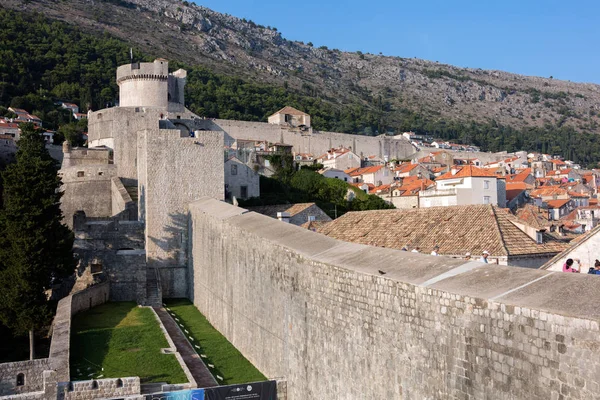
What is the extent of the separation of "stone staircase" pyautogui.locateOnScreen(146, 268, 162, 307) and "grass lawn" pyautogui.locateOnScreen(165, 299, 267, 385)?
55 centimetres

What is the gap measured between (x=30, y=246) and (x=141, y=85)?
81.0 ft

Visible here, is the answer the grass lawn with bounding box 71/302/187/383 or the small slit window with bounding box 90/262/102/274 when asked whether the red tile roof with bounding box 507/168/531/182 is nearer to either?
the small slit window with bounding box 90/262/102/274

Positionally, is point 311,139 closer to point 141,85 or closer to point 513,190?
point 513,190

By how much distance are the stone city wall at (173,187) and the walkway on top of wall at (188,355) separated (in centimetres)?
274

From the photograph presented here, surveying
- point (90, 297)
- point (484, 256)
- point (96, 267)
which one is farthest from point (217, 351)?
point (96, 267)

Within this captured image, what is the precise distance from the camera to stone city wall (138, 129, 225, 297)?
19.8 meters

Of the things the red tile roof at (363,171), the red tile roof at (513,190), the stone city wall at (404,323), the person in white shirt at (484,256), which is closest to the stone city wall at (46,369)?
the stone city wall at (404,323)

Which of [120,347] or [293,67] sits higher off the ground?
[293,67]

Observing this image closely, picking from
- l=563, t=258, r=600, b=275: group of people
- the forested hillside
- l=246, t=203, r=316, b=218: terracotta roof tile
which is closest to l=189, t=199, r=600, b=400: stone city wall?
l=563, t=258, r=600, b=275: group of people

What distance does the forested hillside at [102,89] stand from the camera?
67688 mm

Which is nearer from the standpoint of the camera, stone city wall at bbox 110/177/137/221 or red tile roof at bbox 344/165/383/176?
stone city wall at bbox 110/177/137/221

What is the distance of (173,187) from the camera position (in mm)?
19922

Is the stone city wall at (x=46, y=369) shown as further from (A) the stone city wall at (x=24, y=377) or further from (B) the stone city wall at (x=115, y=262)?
(B) the stone city wall at (x=115, y=262)

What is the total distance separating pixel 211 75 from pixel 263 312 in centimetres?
9430
